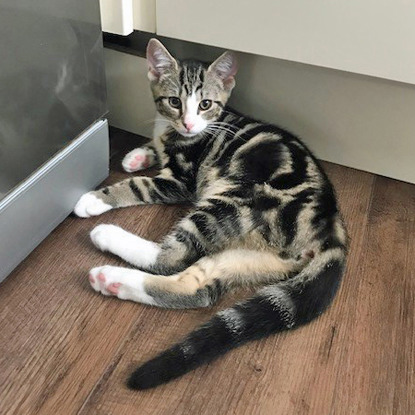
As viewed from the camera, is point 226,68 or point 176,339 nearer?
point 176,339

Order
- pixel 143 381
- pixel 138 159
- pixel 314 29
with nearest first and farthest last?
1. pixel 143 381
2. pixel 314 29
3. pixel 138 159

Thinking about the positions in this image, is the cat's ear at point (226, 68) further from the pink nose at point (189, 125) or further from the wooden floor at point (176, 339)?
the wooden floor at point (176, 339)

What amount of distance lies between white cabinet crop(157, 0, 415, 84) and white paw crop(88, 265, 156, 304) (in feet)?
2.16

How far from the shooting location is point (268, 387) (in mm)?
1026

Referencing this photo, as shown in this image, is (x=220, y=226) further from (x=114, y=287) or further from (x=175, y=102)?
(x=175, y=102)

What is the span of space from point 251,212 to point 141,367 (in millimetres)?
463

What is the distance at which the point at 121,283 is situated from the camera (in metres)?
1.15

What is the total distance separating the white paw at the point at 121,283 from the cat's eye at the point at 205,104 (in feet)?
1.72

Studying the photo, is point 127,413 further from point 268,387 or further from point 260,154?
point 260,154

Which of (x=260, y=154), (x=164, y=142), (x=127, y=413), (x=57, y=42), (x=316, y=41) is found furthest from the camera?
(x=164, y=142)

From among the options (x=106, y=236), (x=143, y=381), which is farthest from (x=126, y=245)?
(x=143, y=381)

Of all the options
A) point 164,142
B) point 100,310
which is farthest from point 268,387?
point 164,142

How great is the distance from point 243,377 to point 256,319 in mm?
124

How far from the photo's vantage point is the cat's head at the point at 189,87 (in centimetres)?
140
